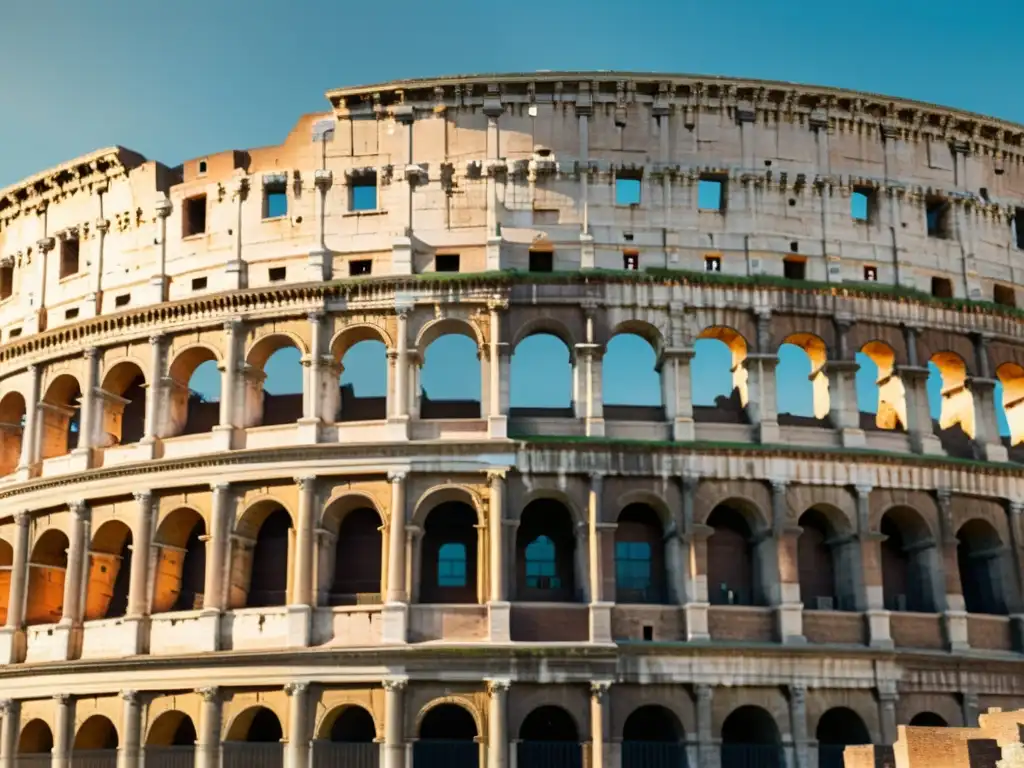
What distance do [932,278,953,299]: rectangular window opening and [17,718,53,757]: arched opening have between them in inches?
947

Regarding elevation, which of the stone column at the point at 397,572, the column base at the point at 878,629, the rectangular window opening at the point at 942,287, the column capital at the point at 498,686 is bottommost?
the column capital at the point at 498,686

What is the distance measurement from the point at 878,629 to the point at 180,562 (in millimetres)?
16251

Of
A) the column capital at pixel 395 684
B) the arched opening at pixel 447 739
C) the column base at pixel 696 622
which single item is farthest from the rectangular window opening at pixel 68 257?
the column base at pixel 696 622

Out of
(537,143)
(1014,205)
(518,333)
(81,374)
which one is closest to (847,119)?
(1014,205)

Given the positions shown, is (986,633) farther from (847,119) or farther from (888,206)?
(847,119)

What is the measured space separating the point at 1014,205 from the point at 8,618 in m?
27.2

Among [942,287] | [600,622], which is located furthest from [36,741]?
[942,287]

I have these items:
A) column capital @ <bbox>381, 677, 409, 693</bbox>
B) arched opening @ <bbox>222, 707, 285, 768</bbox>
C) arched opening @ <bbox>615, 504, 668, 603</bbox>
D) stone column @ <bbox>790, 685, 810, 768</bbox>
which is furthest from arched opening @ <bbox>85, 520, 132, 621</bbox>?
stone column @ <bbox>790, 685, 810, 768</bbox>

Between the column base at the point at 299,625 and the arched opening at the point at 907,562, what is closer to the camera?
the column base at the point at 299,625

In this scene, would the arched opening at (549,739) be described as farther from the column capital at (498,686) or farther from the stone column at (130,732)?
the stone column at (130,732)

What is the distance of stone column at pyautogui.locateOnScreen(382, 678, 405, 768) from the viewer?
102 feet

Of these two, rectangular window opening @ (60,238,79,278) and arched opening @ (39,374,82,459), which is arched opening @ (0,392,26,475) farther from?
rectangular window opening @ (60,238,79,278)

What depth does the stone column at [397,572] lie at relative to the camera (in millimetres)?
31875

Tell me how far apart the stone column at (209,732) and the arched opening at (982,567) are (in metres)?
17.2
